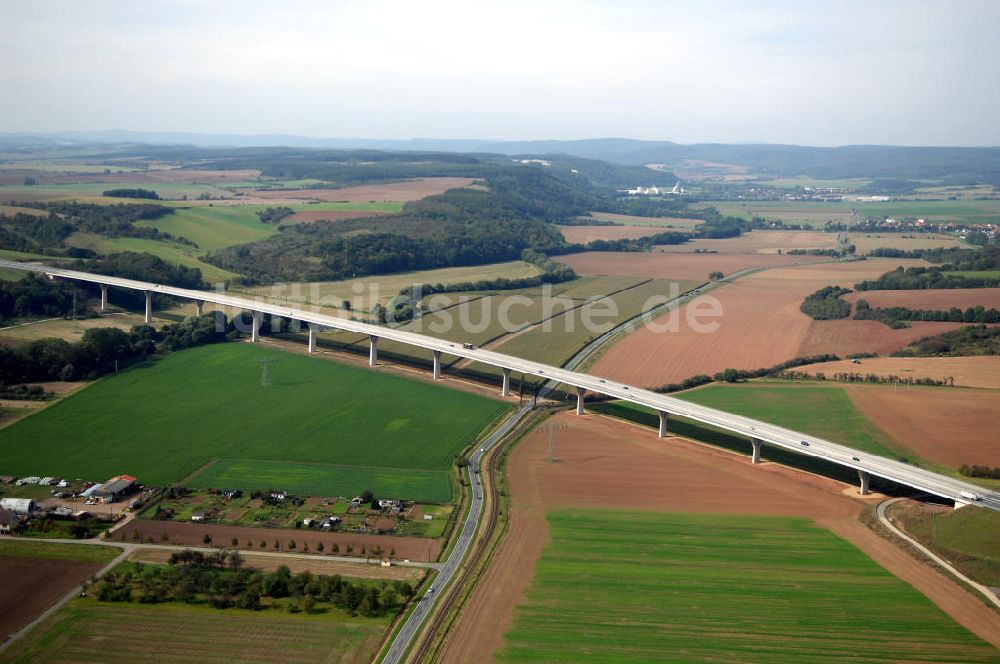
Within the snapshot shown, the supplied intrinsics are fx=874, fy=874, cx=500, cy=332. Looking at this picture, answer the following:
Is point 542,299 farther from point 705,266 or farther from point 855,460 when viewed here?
point 855,460

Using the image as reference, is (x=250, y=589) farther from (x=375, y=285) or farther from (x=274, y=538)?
(x=375, y=285)

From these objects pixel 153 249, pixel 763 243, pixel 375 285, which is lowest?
pixel 375 285

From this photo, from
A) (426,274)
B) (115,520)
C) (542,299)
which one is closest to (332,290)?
(426,274)

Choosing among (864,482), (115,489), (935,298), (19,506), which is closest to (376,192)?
(935,298)

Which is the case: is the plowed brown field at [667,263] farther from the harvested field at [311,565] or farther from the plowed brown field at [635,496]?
the harvested field at [311,565]

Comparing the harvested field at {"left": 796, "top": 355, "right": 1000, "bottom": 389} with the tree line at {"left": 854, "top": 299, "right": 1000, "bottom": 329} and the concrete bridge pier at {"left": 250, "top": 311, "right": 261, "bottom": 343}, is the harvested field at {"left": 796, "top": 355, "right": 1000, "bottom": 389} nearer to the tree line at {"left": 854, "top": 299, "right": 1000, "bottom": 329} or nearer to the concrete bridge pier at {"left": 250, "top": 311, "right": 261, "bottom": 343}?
the tree line at {"left": 854, "top": 299, "right": 1000, "bottom": 329}

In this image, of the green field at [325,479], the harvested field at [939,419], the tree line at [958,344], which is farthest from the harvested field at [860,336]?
the green field at [325,479]

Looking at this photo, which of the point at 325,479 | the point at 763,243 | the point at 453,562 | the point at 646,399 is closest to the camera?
the point at 453,562
